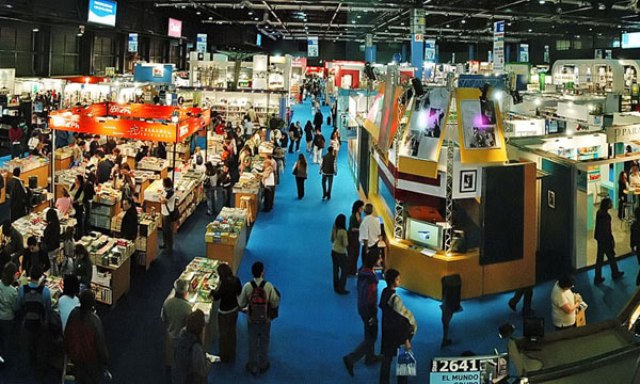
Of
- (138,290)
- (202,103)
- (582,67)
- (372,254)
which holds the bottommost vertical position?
(138,290)

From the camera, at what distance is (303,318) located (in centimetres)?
709

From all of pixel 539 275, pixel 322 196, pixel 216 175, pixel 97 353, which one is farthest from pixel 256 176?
pixel 97 353

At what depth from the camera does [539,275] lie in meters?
8.26

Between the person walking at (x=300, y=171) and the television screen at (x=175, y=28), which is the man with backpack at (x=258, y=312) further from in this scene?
the television screen at (x=175, y=28)

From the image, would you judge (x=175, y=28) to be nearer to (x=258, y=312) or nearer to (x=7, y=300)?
(x=7, y=300)

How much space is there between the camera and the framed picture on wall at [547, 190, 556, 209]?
27.1 ft

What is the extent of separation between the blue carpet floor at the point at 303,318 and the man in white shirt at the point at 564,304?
792mm

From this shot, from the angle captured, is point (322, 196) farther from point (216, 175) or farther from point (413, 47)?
point (413, 47)

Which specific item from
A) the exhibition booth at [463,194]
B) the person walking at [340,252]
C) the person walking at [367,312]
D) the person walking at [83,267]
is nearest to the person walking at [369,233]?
the person walking at [340,252]

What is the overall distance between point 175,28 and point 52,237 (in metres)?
27.0

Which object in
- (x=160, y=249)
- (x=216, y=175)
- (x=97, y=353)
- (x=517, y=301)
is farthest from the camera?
(x=216, y=175)

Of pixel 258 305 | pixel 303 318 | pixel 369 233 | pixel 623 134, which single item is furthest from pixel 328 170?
pixel 258 305

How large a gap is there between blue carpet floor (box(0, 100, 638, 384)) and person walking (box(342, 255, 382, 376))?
0.19 meters

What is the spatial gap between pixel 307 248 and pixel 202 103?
1509 centimetres
